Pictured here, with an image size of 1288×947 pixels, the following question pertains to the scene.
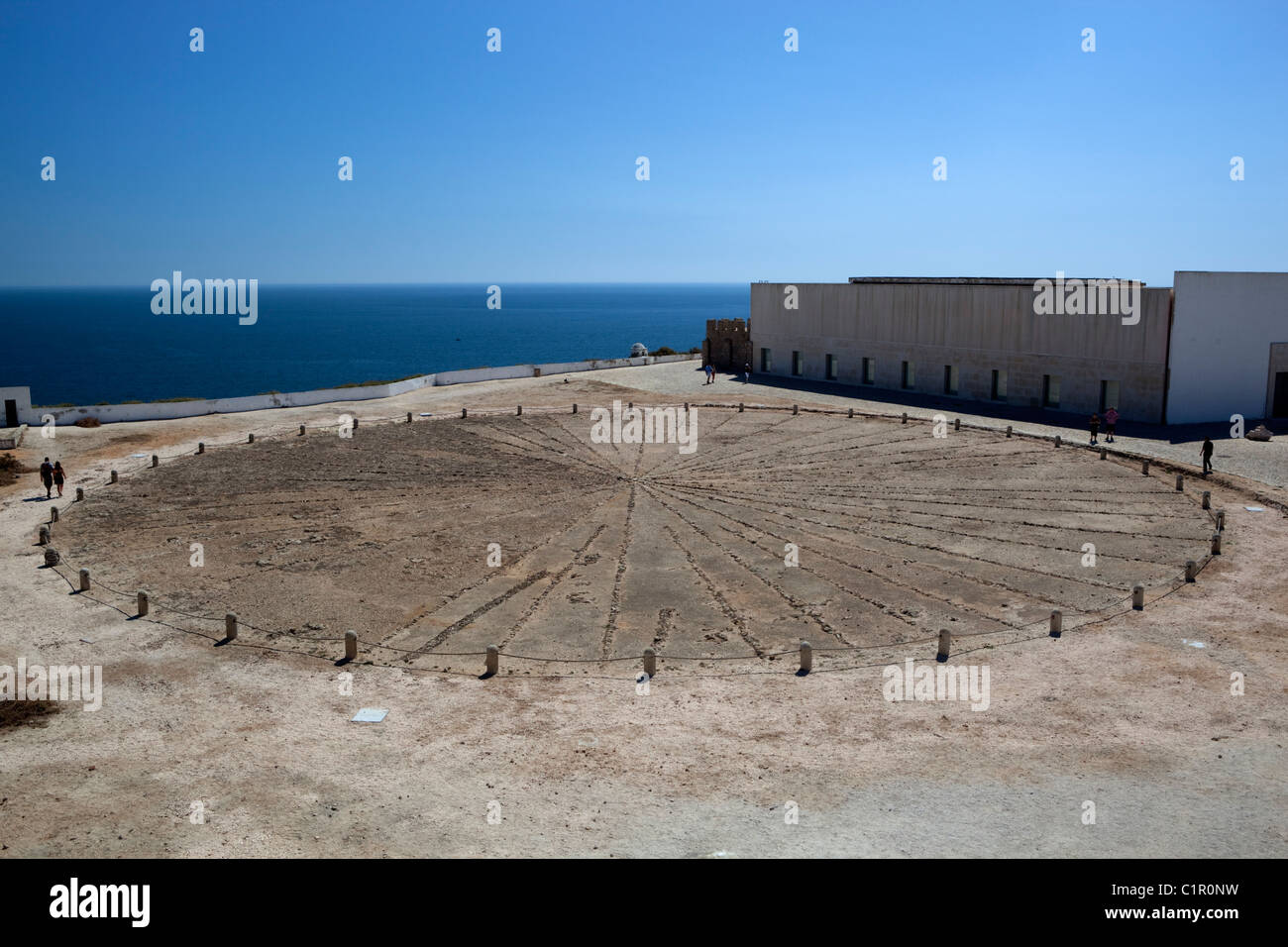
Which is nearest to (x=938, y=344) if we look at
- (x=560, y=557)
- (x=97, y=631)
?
(x=560, y=557)

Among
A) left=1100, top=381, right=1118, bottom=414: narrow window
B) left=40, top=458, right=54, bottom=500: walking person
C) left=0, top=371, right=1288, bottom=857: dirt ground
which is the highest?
Result: left=1100, top=381, right=1118, bottom=414: narrow window

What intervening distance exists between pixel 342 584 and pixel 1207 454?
99.7 ft

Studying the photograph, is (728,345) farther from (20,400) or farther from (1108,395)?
(20,400)

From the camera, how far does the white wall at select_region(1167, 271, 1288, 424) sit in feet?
144

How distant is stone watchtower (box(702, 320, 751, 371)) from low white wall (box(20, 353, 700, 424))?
7317mm

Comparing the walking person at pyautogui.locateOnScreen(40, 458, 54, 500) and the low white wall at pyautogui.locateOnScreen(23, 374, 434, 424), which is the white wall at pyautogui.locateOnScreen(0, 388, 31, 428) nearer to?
→ the low white wall at pyautogui.locateOnScreen(23, 374, 434, 424)

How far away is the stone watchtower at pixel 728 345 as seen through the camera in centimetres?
6819

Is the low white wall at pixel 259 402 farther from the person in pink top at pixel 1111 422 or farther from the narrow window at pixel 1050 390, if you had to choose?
the person in pink top at pixel 1111 422

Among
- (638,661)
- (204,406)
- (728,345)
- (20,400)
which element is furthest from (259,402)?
(638,661)

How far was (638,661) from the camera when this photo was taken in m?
20.2

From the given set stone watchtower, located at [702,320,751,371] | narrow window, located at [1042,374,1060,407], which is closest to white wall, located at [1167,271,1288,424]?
narrow window, located at [1042,374,1060,407]

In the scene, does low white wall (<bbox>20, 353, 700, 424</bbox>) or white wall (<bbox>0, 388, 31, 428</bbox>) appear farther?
low white wall (<bbox>20, 353, 700, 424</bbox>)

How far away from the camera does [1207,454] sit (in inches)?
1395

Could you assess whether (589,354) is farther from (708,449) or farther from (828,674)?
(828,674)
